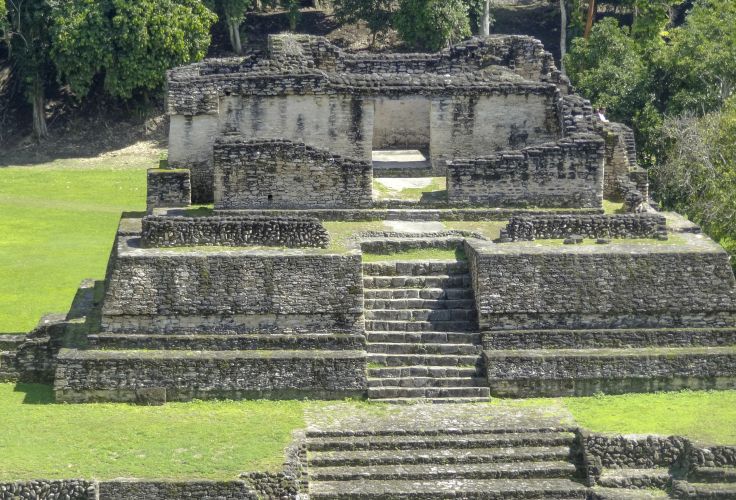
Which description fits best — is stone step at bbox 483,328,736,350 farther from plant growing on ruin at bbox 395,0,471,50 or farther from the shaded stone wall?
plant growing on ruin at bbox 395,0,471,50

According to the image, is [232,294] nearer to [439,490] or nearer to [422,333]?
[422,333]

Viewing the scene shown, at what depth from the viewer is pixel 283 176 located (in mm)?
34500

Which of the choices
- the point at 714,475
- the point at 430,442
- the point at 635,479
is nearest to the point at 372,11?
the point at 430,442

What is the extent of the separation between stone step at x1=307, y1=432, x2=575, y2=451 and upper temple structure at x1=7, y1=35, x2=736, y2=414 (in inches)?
59.9

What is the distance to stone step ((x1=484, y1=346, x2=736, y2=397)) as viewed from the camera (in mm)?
30922

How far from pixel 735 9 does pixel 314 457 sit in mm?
26837

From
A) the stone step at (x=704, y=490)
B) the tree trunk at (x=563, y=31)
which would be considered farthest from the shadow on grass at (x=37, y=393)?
the tree trunk at (x=563, y=31)

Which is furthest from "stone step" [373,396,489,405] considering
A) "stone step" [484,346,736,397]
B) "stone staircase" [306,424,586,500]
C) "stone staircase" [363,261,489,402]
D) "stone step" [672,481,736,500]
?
"stone step" [672,481,736,500]

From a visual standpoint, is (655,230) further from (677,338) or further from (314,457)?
(314,457)

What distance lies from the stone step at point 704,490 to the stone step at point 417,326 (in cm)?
517

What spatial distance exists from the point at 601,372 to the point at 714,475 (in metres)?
3.49

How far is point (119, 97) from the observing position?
61281mm

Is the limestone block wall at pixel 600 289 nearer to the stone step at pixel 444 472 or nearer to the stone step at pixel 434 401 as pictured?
the stone step at pixel 434 401

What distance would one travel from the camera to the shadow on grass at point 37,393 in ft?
101
